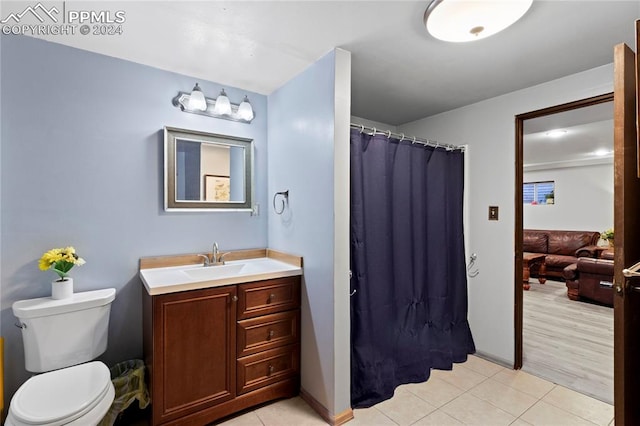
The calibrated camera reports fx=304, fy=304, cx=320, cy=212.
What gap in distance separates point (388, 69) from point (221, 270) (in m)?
1.91

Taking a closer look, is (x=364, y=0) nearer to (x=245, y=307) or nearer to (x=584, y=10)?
(x=584, y=10)

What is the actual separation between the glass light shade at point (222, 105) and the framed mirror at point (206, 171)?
18cm

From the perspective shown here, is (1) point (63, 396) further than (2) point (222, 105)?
No

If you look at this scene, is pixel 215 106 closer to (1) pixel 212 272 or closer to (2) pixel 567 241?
(1) pixel 212 272

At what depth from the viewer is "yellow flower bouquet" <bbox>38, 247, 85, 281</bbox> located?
170cm

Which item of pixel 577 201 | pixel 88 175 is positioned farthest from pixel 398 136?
pixel 577 201

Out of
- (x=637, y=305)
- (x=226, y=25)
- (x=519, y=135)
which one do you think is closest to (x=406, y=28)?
(x=226, y=25)

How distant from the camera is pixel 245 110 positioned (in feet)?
8.02

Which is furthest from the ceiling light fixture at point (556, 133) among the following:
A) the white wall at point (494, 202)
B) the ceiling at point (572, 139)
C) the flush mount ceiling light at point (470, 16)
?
the flush mount ceiling light at point (470, 16)

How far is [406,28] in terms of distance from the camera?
5.52 feet

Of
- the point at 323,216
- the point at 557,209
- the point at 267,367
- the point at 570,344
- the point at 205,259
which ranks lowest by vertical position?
the point at 570,344

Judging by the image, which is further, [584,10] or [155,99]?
[155,99]

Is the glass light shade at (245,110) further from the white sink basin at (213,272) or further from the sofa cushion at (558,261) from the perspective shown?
the sofa cushion at (558,261)

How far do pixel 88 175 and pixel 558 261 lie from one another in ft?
23.2
